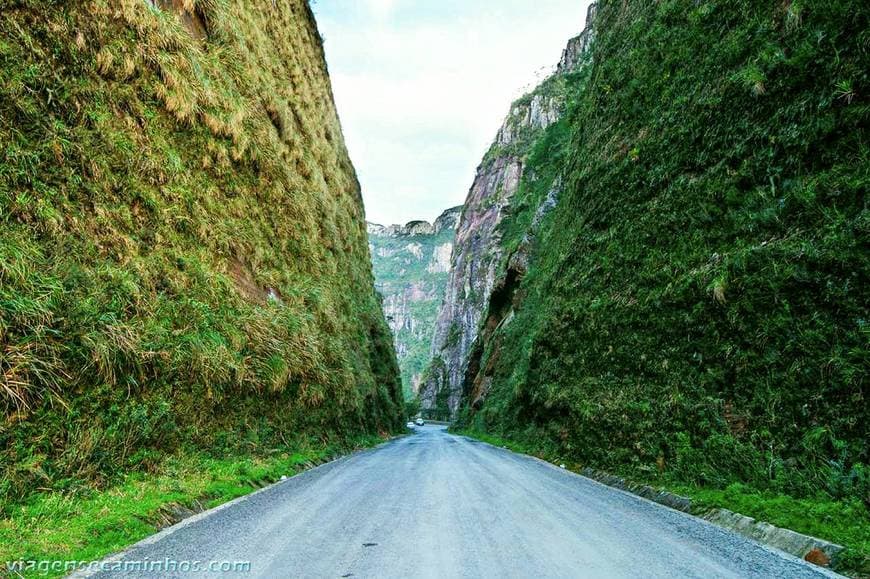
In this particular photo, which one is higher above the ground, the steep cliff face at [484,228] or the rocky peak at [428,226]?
the rocky peak at [428,226]

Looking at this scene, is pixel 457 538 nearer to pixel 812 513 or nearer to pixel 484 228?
pixel 812 513

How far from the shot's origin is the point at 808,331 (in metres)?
5.98

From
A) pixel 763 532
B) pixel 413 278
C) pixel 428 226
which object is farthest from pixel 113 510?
pixel 428 226

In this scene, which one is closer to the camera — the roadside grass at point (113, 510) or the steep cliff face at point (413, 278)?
the roadside grass at point (113, 510)

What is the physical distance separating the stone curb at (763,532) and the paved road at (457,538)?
0.80 ft

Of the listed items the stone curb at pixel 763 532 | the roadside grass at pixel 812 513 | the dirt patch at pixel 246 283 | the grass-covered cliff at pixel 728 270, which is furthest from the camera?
the dirt patch at pixel 246 283

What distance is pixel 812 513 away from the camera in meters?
4.77

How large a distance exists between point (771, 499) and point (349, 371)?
41.4 feet

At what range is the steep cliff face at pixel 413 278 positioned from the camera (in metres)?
152

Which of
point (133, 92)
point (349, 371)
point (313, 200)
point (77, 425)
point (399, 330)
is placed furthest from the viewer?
point (399, 330)

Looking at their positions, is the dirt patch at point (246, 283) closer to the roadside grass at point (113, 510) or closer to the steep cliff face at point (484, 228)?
the roadside grass at point (113, 510)

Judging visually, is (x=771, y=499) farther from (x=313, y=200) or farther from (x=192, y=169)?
(x=313, y=200)

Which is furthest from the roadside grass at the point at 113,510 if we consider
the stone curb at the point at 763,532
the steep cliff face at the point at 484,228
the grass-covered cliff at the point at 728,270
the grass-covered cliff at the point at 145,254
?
the steep cliff face at the point at 484,228

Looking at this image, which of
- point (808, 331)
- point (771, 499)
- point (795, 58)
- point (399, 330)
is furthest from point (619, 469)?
point (399, 330)
